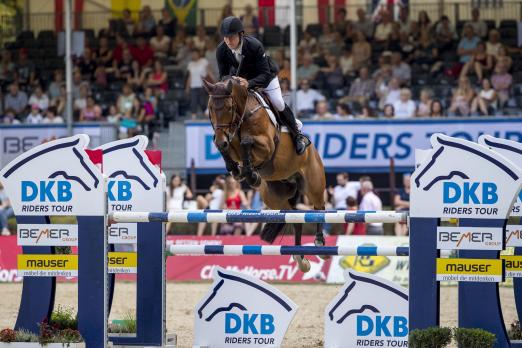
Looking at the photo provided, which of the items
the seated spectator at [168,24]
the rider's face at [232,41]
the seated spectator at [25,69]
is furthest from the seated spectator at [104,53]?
the rider's face at [232,41]

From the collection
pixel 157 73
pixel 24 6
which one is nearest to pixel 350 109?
pixel 157 73

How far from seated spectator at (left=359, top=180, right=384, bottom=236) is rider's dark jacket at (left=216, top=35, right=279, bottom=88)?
6.19 m

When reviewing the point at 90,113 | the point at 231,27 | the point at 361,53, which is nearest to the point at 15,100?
the point at 90,113

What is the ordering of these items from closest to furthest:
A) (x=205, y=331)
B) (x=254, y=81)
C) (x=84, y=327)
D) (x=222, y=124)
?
1. (x=84, y=327)
2. (x=205, y=331)
3. (x=222, y=124)
4. (x=254, y=81)

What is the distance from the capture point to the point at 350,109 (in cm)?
1697

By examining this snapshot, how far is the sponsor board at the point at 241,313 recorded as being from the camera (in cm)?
720

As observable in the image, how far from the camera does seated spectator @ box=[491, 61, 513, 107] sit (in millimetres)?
16625

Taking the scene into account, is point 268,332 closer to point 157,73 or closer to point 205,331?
point 205,331

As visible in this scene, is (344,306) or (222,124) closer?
(344,306)

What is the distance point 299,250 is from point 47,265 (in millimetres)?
1756

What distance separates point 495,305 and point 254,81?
301cm

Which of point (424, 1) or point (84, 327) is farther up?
point (424, 1)

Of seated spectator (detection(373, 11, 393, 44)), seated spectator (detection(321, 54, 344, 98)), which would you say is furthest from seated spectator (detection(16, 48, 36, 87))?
seated spectator (detection(373, 11, 393, 44))

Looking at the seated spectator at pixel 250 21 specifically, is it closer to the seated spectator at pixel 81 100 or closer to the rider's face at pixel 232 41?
the seated spectator at pixel 81 100
